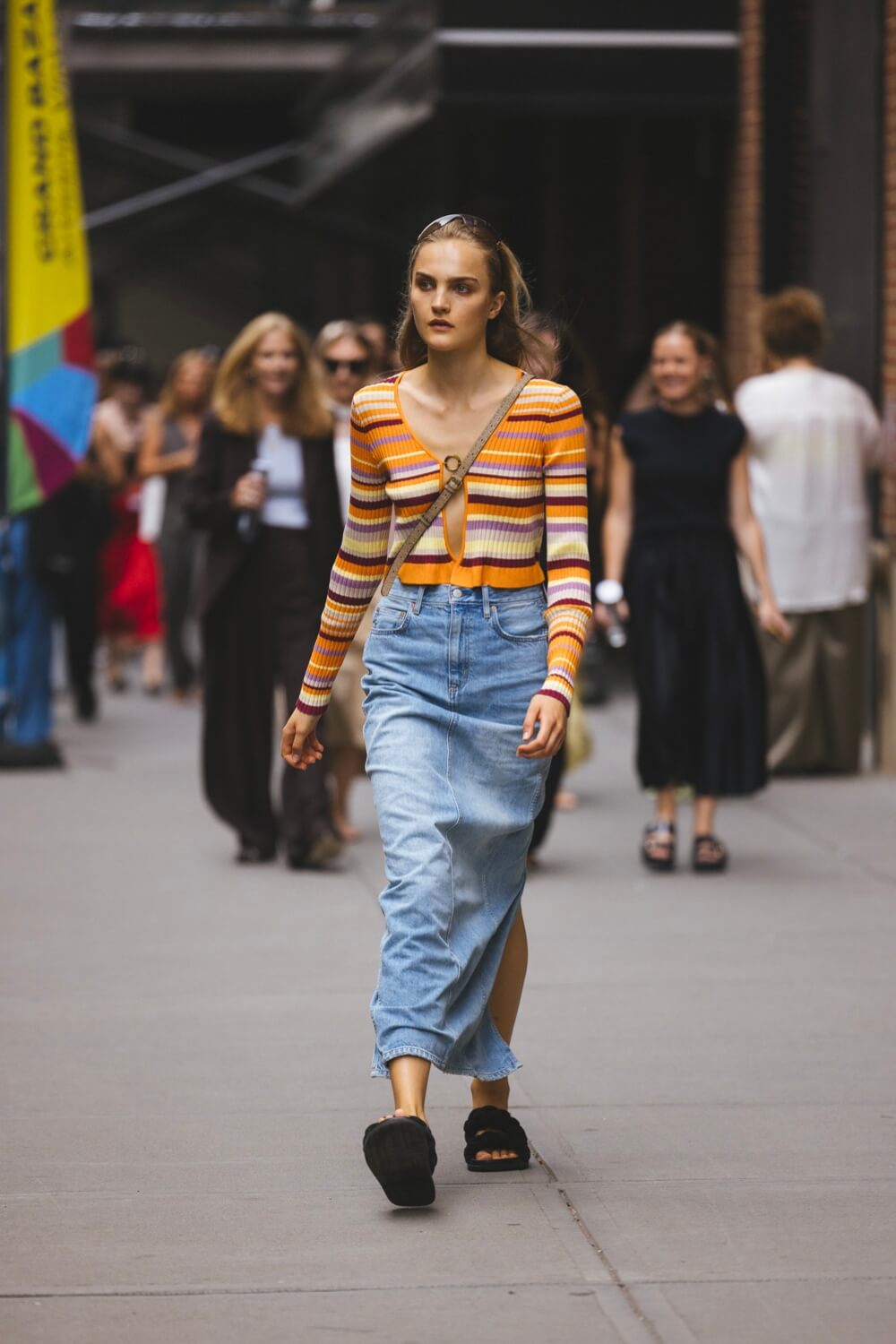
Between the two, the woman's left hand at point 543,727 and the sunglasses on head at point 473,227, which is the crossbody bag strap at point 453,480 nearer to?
the sunglasses on head at point 473,227

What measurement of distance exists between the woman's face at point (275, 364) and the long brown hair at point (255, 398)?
29mm

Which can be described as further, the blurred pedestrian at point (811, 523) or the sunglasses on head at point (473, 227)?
the blurred pedestrian at point (811, 523)

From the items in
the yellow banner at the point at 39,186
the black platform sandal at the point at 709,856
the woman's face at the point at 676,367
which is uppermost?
the yellow banner at the point at 39,186

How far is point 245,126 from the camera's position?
26.9 metres

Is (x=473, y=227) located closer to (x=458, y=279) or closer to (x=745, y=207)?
(x=458, y=279)

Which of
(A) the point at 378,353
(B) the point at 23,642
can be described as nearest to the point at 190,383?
(B) the point at 23,642

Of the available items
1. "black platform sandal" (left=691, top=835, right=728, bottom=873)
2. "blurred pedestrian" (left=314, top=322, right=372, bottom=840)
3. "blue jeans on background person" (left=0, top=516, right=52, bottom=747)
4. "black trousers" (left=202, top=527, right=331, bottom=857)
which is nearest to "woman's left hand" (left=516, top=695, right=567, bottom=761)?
"black platform sandal" (left=691, top=835, right=728, bottom=873)

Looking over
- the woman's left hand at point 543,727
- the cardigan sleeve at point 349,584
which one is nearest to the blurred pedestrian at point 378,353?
the cardigan sleeve at point 349,584

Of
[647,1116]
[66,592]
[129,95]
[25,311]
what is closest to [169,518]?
[66,592]

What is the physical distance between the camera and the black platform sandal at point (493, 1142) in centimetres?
460

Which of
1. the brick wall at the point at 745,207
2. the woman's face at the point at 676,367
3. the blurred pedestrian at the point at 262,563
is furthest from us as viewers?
the brick wall at the point at 745,207

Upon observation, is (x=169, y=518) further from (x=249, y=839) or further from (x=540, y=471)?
(x=540, y=471)

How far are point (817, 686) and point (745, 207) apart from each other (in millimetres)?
4367

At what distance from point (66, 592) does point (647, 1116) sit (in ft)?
22.8
